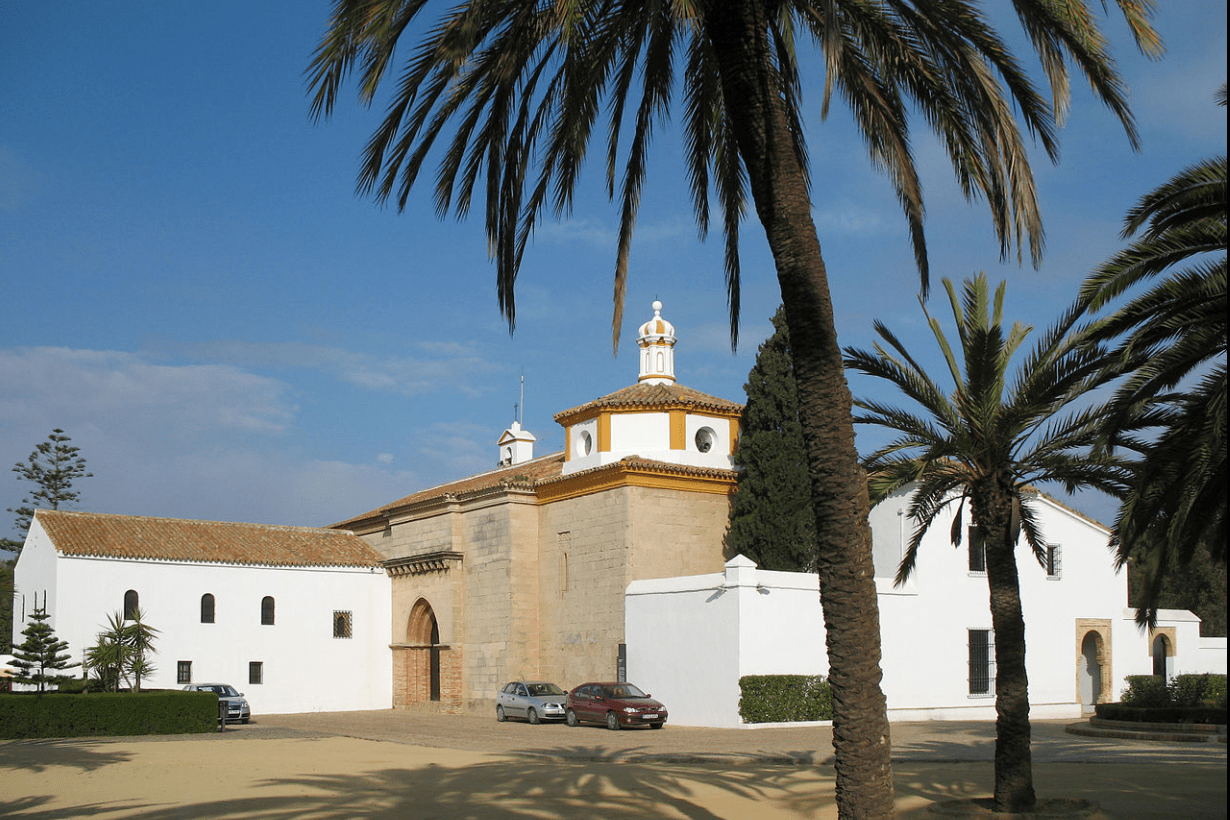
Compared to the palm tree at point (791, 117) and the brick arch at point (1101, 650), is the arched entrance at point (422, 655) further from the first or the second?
the palm tree at point (791, 117)

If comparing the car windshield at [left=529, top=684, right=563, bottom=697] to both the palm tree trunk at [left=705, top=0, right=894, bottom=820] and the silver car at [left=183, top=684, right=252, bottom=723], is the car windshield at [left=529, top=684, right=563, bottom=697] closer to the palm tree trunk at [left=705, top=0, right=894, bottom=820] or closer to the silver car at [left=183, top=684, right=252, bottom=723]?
the silver car at [left=183, top=684, right=252, bottom=723]

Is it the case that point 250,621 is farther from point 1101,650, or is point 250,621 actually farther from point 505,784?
point 1101,650

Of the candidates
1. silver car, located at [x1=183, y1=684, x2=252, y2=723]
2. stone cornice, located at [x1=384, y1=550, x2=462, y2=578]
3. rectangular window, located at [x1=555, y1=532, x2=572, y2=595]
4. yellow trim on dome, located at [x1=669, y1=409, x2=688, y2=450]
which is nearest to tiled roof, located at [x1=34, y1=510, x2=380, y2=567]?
stone cornice, located at [x1=384, y1=550, x2=462, y2=578]

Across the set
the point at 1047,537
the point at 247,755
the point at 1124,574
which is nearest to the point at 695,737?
the point at 247,755

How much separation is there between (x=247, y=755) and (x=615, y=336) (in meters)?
14.3

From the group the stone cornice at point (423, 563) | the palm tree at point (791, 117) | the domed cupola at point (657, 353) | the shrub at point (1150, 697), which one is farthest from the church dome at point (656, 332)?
the palm tree at point (791, 117)

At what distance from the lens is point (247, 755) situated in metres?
21.7

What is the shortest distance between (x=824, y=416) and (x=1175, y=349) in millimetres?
5267

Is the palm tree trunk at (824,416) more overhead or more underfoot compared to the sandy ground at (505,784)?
more overhead

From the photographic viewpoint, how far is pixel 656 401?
3462 cm

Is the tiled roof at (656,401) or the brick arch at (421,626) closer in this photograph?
the tiled roof at (656,401)

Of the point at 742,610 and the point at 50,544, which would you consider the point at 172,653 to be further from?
the point at 742,610

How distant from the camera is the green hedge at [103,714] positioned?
89.2 feet

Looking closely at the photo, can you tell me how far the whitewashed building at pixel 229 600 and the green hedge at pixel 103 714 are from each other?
727cm
